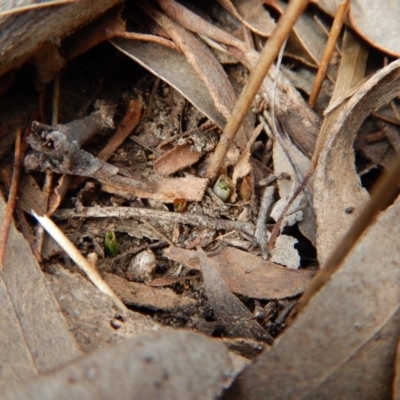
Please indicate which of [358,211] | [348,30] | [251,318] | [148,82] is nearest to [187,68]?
[148,82]

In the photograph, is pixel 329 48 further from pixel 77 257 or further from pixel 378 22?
pixel 77 257

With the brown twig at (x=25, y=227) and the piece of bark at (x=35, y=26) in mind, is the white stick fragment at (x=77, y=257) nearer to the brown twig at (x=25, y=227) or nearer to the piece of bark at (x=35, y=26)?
the brown twig at (x=25, y=227)

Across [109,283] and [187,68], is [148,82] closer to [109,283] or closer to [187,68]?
[187,68]

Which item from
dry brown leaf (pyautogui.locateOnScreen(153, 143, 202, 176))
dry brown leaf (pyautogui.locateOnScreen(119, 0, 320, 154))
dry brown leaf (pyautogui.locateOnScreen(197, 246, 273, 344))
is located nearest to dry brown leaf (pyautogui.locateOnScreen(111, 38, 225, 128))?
dry brown leaf (pyautogui.locateOnScreen(119, 0, 320, 154))

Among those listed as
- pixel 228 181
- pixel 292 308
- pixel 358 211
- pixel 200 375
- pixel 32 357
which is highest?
pixel 358 211

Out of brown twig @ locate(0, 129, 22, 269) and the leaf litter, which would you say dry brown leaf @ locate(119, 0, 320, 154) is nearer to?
the leaf litter

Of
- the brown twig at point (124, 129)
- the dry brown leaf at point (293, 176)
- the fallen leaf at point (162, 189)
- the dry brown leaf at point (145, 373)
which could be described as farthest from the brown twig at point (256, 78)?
the dry brown leaf at point (145, 373)
